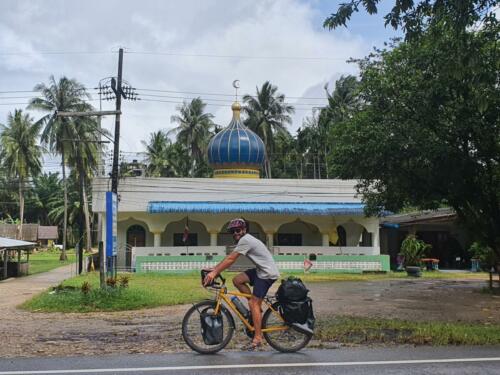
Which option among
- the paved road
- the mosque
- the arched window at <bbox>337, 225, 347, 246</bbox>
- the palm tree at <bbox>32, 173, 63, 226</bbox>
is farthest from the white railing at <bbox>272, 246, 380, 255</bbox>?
the palm tree at <bbox>32, 173, 63, 226</bbox>

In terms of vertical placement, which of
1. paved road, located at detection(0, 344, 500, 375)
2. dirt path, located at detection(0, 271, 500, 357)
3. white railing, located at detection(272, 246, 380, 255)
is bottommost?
dirt path, located at detection(0, 271, 500, 357)

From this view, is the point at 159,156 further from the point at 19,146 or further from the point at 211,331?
the point at 211,331

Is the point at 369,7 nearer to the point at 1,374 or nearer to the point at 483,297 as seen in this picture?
the point at 1,374

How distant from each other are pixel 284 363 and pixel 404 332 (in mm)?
2984

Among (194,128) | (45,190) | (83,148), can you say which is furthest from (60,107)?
(45,190)

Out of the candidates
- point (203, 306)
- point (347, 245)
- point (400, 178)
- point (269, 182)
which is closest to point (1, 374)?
point (203, 306)

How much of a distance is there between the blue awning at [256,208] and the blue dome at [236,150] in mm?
2843

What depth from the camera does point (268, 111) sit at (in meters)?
51.6

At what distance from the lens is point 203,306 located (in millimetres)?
6969

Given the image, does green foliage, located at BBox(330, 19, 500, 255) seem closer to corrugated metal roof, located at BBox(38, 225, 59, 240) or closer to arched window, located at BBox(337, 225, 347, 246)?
arched window, located at BBox(337, 225, 347, 246)

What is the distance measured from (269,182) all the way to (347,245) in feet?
18.3

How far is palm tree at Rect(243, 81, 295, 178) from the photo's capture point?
167 ft

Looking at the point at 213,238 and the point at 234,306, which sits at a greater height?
the point at 213,238

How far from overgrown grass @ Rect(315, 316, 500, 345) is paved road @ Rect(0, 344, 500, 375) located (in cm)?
72
